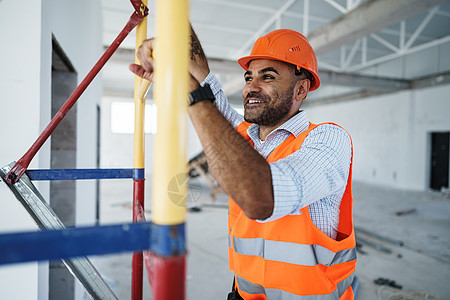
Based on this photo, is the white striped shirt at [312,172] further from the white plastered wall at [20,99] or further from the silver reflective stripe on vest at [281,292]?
the white plastered wall at [20,99]

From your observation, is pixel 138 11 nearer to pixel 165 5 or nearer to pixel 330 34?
pixel 165 5

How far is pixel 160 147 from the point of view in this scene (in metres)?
0.56

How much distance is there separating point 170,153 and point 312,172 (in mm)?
587

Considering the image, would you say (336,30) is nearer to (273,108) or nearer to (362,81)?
(362,81)

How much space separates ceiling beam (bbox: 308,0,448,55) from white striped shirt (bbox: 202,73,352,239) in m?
4.49

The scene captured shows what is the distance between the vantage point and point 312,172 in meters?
0.98

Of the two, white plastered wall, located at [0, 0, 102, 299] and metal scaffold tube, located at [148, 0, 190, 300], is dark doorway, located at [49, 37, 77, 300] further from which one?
metal scaffold tube, located at [148, 0, 190, 300]

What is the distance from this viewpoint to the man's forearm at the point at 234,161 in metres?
0.80

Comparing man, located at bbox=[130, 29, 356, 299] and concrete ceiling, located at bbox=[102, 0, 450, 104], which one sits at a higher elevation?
concrete ceiling, located at bbox=[102, 0, 450, 104]

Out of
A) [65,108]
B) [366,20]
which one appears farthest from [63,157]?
[366,20]

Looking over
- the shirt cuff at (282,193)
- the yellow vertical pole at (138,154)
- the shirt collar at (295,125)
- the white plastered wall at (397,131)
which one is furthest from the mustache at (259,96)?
the white plastered wall at (397,131)

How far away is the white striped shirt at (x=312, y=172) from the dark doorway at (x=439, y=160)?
12.2 meters

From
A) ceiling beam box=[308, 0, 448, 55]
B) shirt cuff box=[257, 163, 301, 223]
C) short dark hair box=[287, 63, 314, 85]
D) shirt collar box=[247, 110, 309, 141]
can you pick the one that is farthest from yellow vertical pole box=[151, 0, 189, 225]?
ceiling beam box=[308, 0, 448, 55]

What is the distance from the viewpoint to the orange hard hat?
1.51 m
